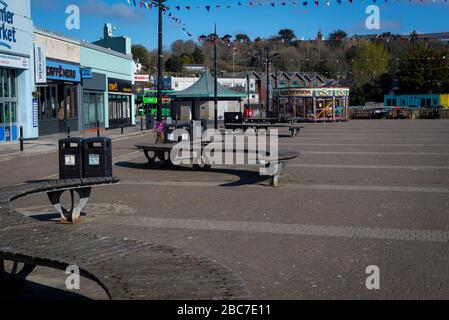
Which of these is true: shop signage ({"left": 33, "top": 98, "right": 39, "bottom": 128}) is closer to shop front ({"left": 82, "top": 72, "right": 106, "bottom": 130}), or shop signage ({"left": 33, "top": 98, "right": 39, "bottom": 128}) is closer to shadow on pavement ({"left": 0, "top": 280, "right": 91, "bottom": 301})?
shop front ({"left": 82, "top": 72, "right": 106, "bottom": 130})

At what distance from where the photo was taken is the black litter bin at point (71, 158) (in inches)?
424

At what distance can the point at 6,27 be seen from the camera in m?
25.9

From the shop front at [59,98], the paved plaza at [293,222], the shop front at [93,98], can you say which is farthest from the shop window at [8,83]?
the paved plaza at [293,222]

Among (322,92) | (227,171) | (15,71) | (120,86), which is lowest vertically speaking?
(227,171)

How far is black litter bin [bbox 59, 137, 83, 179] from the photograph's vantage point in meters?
10.8

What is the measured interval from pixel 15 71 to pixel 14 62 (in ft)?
4.24

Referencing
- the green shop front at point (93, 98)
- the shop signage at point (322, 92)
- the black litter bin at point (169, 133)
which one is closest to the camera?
the black litter bin at point (169, 133)

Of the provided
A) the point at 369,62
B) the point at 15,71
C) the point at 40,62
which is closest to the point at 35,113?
the point at 15,71

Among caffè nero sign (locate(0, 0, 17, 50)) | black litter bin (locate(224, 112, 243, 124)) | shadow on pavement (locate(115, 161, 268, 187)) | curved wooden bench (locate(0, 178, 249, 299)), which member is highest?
caffè nero sign (locate(0, 0, 17, 50))

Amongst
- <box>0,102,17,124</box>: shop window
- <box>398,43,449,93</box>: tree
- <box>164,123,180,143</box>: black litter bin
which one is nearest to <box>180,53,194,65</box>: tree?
<box>398,43,449,93</box>: tree

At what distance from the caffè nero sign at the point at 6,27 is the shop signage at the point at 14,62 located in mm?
525

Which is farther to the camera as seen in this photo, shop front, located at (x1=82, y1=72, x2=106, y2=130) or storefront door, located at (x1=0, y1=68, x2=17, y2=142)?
shop front, located at (x1=82, y1=72, x2=106, y2=130)

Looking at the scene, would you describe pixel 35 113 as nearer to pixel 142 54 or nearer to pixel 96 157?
pixel 96 157

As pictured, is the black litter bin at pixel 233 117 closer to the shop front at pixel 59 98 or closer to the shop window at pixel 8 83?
the shop front at pixel 59 98
